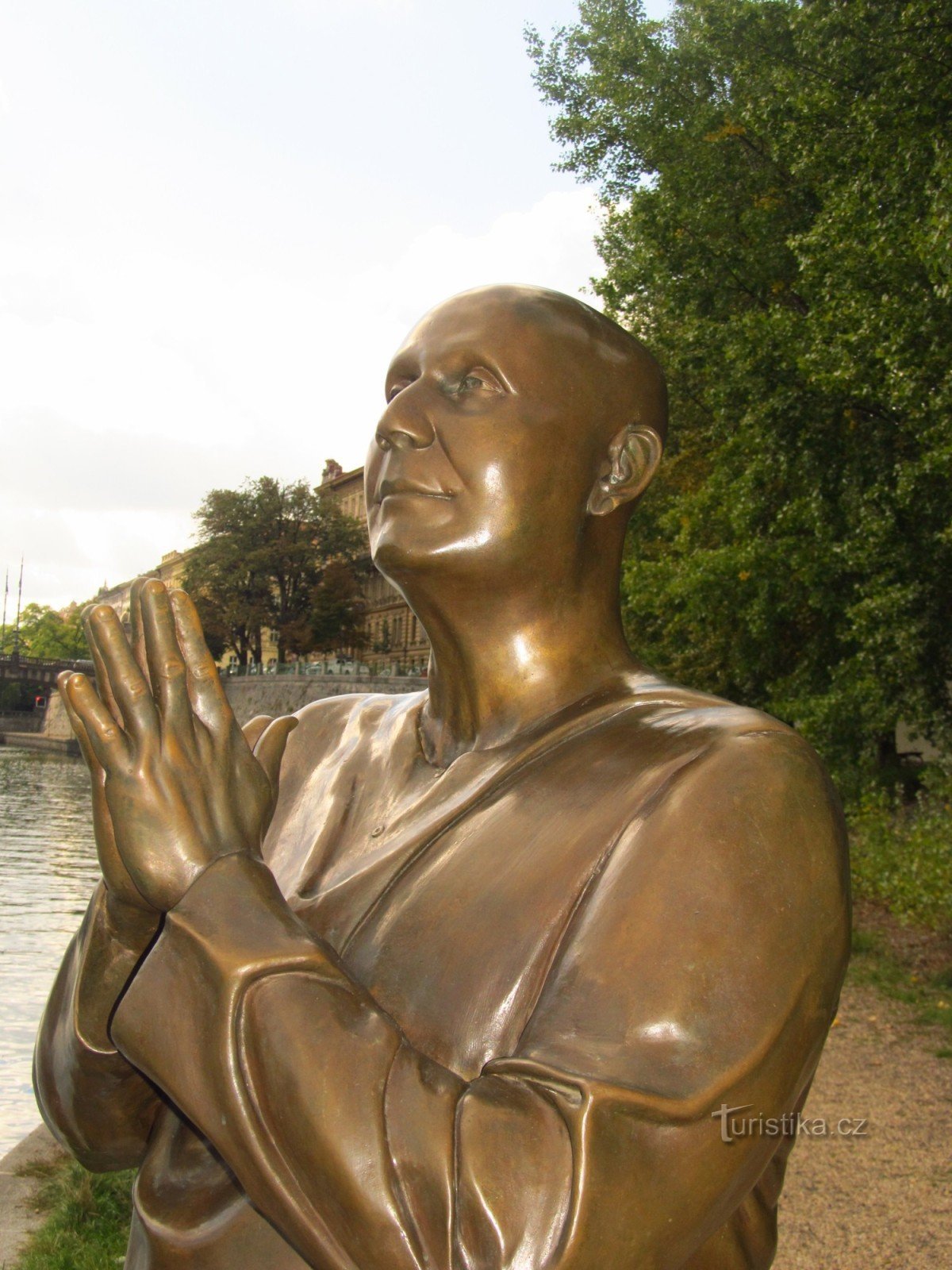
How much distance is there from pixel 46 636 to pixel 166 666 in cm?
10312

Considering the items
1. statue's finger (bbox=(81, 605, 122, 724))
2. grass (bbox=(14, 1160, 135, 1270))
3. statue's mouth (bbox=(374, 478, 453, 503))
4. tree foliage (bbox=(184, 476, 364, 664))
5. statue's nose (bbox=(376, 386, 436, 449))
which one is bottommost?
grass (bbox=(14, 1160, 135, 1270))

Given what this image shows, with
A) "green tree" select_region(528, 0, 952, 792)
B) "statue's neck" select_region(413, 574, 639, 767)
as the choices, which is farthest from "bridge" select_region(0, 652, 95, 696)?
"statue's neck" select_region(413, 574, 639, 767)

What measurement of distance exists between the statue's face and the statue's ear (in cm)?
4

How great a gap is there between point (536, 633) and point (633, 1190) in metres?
0.87

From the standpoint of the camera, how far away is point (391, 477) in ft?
6.38

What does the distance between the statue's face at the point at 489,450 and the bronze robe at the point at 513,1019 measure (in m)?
0.31

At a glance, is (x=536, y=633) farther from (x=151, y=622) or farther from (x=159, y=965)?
(x=159, y=965)

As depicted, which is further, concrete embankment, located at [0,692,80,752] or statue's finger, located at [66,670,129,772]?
concrete embankment, located at [0,692,80,752]

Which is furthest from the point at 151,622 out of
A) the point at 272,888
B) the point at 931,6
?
the point at 931,6

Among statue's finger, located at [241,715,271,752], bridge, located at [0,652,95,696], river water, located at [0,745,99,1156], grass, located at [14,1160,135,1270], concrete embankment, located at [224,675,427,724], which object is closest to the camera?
statue's finger, located at [241,715,271,752]

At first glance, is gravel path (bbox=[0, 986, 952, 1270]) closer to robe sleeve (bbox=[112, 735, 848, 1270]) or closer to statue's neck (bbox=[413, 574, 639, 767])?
statue's neck (bbox=[413, 574, 639, 767])

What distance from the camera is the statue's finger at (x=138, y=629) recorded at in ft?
5.23

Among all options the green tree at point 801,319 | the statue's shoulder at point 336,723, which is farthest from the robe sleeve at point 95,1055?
the green tree at point 801,319

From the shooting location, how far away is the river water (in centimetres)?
885
